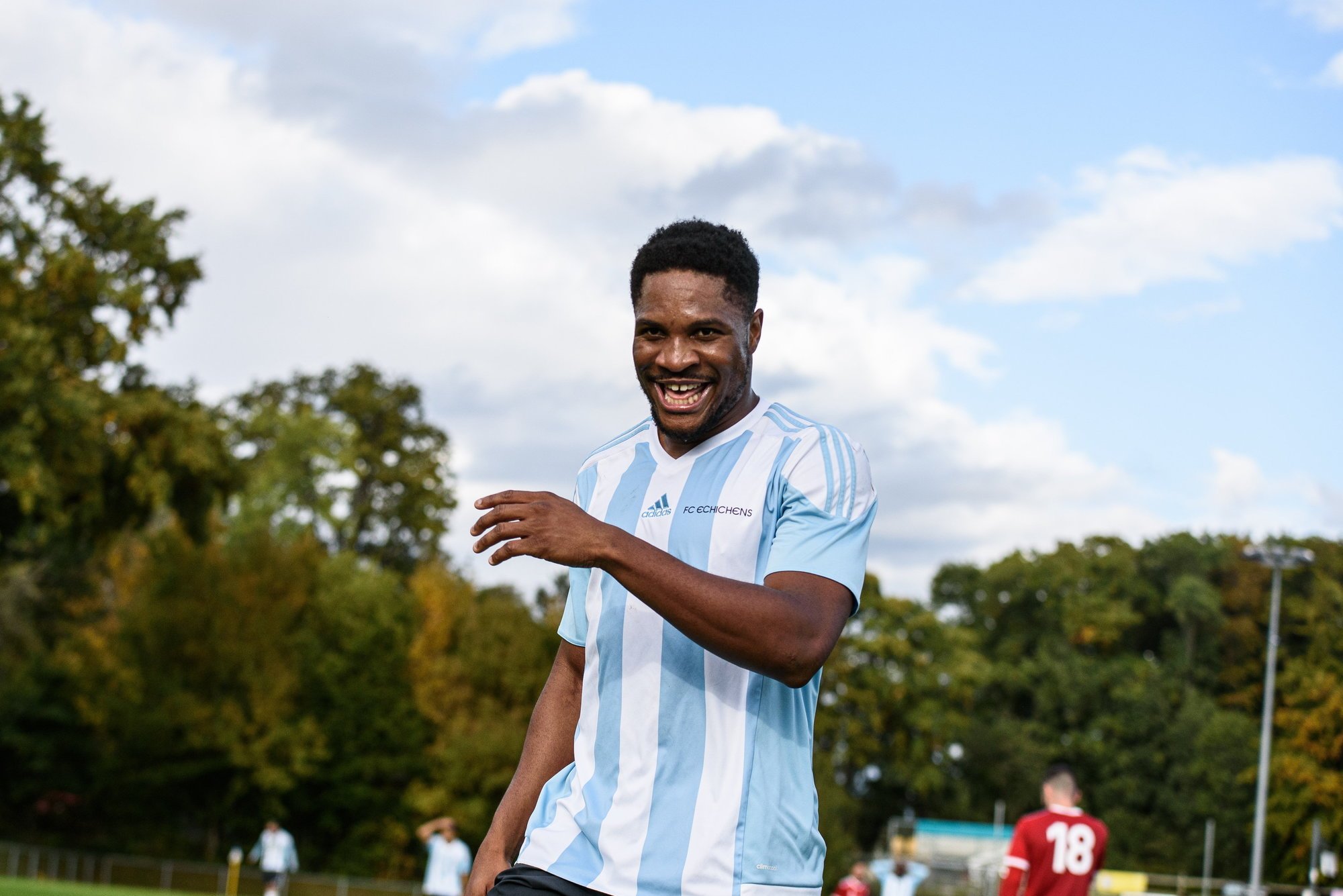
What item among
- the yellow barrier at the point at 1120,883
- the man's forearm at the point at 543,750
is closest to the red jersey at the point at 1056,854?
the man's forearm at the point at 543,750

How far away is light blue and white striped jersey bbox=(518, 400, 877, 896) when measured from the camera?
3318 millimetres

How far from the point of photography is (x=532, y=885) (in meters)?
3.51

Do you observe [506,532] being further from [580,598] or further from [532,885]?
[532,885]

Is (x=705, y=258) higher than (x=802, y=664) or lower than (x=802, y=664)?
higher

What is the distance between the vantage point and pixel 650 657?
3.48 metres

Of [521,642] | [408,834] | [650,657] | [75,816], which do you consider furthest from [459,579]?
[650,657]

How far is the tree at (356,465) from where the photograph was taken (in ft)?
192

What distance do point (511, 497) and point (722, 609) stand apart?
0.48 meters

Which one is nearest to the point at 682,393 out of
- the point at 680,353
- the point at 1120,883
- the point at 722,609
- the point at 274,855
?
the point at 680,353

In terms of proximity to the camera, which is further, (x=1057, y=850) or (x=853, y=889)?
(x=853, y=889)

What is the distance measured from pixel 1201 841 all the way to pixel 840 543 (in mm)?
68056

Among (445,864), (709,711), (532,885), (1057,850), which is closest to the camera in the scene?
(709,711)

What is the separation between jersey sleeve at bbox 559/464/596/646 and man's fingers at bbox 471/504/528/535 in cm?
64

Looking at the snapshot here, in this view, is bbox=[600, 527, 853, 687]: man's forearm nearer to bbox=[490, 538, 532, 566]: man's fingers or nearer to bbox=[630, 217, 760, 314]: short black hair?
bbox=[490, 538, 532, 566]: man's fingers
